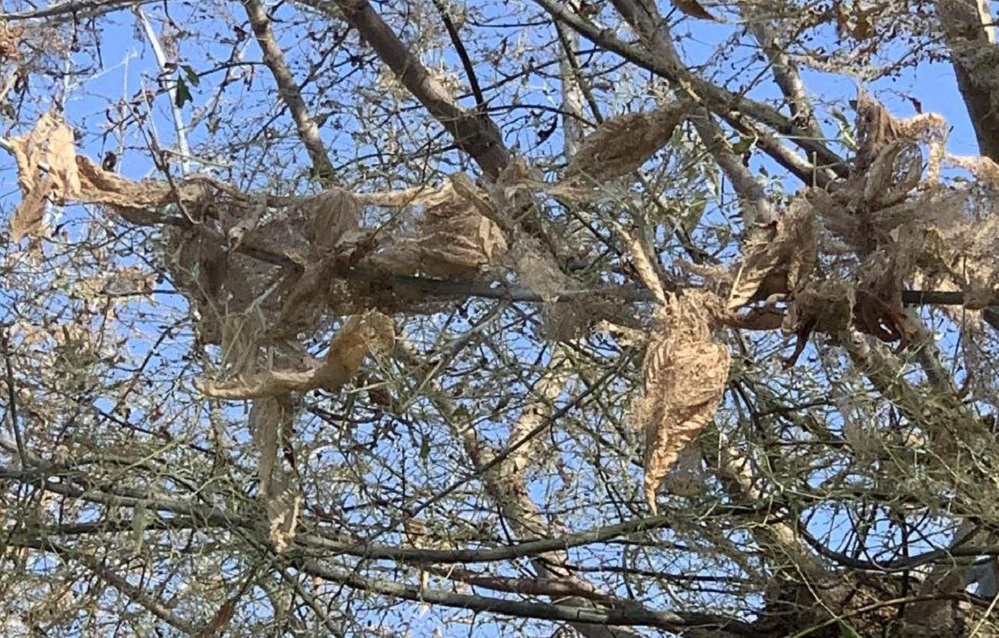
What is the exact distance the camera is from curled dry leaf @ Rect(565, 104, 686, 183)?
3.31ft

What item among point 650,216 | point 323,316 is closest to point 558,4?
point 650,216

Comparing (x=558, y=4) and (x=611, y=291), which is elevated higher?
(x=558, y=4)

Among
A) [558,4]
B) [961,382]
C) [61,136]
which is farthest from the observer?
[558,4]

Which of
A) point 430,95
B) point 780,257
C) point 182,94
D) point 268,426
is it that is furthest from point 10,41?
point 780,257

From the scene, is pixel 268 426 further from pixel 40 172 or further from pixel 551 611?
pixel 551 611

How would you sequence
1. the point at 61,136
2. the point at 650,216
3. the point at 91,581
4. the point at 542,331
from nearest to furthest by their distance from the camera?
the point at 61,136, the point at 542,331, the point at 650,216, the point at 91,581

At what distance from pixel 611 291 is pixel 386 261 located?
0.60ft

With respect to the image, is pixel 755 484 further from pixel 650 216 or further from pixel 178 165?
pixel 178 165

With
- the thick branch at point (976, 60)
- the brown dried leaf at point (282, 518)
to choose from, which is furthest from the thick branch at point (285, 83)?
the thick branch at point (976, 60)

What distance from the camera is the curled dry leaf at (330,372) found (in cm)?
94

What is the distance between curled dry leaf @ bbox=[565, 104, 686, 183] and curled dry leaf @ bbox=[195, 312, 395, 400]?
21 centimetres

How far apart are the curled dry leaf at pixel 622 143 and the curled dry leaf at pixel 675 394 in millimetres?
205

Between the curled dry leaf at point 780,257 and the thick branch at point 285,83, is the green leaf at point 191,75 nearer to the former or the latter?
the thick branch at point 285,83

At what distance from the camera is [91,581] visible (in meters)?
1.54
